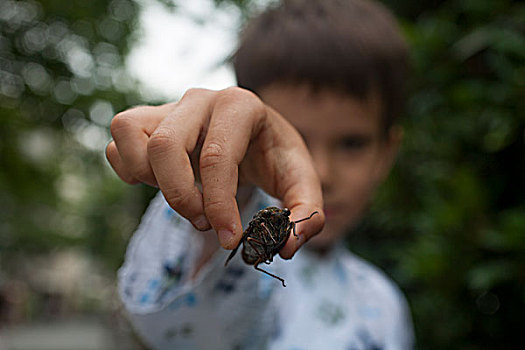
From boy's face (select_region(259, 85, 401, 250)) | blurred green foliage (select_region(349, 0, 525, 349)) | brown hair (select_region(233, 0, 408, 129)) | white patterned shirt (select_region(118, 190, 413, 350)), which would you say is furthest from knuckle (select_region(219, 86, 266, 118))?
blurred green foliage (select_region(349, 0, 525, 349))

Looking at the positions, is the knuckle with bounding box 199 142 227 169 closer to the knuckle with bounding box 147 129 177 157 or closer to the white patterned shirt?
the knuckle with bounding box 147 129 177 157

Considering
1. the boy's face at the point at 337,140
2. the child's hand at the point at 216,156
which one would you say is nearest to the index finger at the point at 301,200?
the child's hand at the point at 216,156

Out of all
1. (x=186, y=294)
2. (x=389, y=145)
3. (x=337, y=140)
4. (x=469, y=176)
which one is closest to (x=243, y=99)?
(x=186, y=294)

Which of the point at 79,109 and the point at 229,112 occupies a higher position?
the point at 229,112

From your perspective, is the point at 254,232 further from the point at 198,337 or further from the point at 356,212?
the point at 356,212

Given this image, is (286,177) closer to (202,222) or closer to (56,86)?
(202,222)

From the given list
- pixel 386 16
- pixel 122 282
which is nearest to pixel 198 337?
pixel 122 282

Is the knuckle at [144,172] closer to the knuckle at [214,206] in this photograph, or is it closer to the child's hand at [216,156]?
the child's hand at [216,156]
